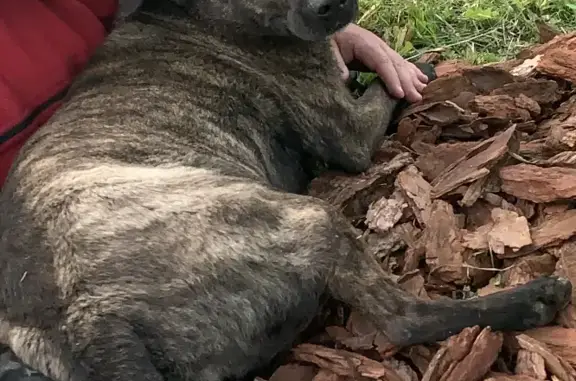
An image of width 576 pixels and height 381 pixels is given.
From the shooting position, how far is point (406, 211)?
312 centimetres

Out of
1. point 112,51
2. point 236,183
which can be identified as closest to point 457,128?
point 236,183

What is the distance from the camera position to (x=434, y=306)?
264 cm

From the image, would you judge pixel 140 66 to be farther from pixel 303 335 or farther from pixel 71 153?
pixel 303 335

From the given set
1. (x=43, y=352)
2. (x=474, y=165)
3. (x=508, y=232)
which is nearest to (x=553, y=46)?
(x=474, y=165)

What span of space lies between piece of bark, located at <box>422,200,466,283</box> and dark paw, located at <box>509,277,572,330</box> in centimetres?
25

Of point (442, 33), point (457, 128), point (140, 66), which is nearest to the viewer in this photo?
point (140, 66)

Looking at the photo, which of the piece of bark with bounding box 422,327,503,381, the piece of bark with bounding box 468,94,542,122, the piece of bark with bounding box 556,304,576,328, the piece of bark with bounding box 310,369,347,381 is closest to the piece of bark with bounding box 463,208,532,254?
the piece of bark with bounding box 556,304,576,328

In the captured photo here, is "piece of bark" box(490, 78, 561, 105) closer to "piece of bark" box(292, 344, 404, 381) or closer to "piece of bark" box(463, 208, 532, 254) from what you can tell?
"piece of bark" box(463, 208, 532, 254)

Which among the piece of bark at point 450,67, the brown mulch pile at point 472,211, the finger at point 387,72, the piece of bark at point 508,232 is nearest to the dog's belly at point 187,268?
the brown mulch pile at point 472,211

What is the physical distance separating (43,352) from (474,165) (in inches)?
61.4

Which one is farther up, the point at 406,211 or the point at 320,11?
the point at 320,11

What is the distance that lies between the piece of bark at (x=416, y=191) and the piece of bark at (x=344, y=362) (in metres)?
0.59

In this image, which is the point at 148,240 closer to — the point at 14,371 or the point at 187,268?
the point at 187,268

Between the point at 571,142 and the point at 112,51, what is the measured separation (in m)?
1.68
